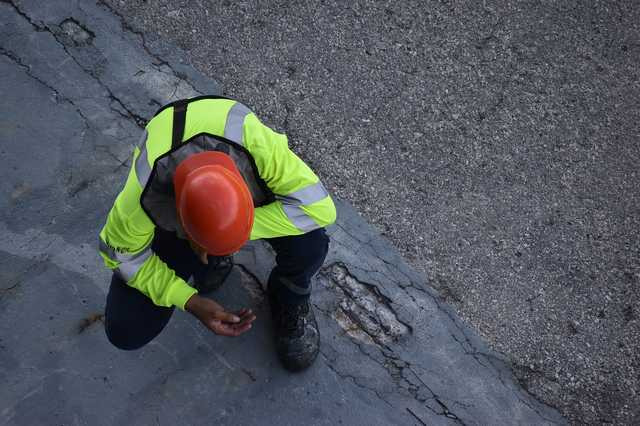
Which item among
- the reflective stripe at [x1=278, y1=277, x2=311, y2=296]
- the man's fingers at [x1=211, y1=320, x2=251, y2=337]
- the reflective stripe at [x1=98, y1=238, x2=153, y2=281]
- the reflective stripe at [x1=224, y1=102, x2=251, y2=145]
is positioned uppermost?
the reflective stripe at [x1=224, y1=102, x2=251, y2=145]

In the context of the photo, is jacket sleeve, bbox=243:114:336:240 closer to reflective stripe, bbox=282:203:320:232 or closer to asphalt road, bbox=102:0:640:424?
reflective stripe, bbox=282:203:320:232

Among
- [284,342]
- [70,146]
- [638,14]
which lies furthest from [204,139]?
[638,14]

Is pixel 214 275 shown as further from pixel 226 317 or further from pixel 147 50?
pixel 147 50

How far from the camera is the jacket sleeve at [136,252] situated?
78.3 inches

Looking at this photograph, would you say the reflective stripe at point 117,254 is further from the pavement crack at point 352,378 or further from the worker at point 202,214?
the pavement crack at point 352,378

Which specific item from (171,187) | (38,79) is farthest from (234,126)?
(38,79)

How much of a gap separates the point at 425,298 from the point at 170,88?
1821 mm

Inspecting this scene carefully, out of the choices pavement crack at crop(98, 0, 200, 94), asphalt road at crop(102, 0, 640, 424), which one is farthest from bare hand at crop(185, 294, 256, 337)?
pavement crack at crop(98, 0, 200, 94)

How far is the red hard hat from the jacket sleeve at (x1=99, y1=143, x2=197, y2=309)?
0.25 meters

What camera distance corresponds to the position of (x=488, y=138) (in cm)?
331

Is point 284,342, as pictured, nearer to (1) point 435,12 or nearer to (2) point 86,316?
(2) point 86,316

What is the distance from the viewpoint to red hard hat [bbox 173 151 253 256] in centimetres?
173

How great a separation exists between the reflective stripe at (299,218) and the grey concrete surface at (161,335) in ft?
2.46

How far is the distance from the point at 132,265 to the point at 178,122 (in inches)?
22.9
